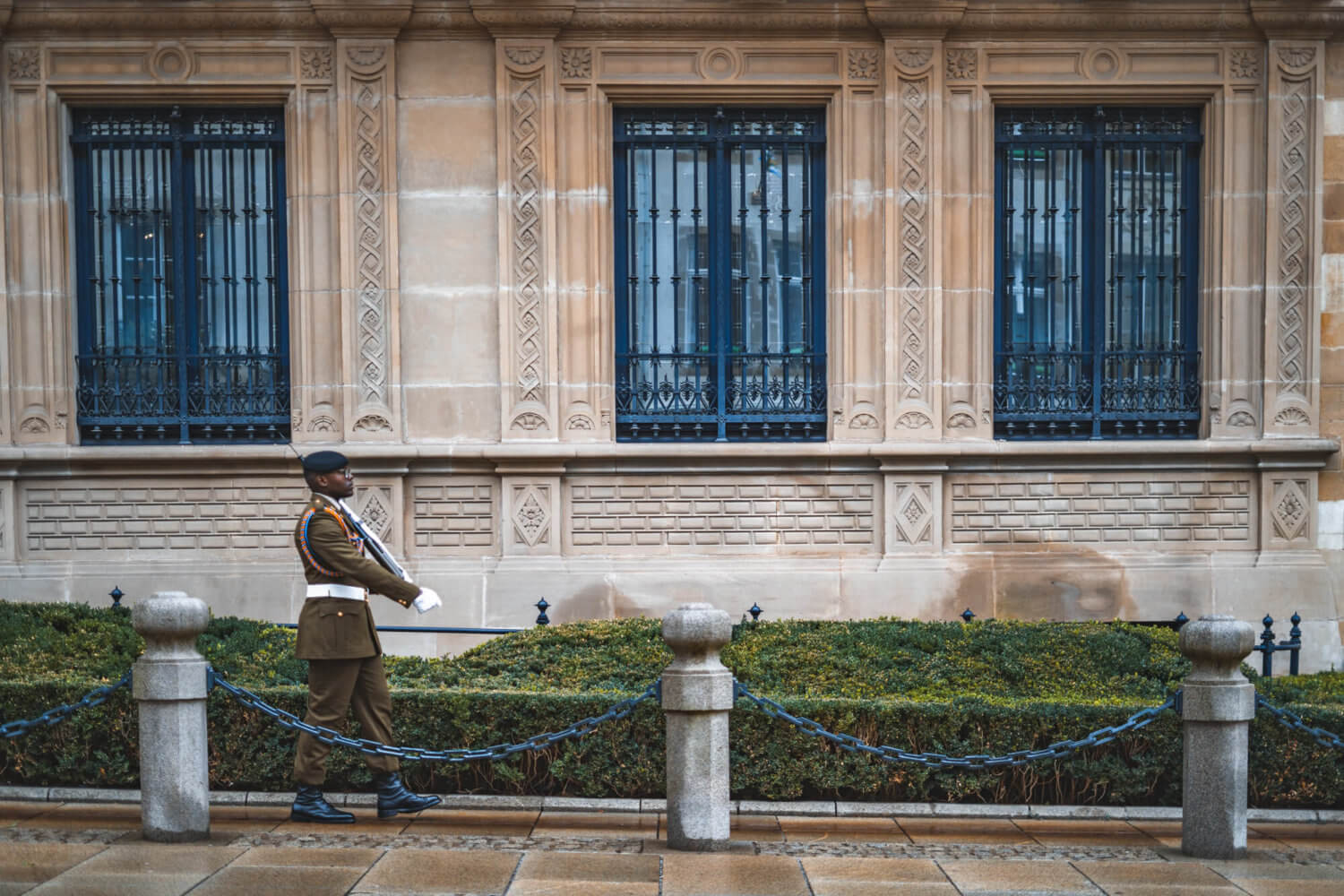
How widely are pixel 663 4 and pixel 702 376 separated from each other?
3.61 m

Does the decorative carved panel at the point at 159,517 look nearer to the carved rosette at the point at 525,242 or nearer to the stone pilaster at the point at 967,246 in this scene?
the carved rosette at the point at 525,242

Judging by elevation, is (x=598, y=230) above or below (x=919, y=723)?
above

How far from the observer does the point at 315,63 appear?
13070mm

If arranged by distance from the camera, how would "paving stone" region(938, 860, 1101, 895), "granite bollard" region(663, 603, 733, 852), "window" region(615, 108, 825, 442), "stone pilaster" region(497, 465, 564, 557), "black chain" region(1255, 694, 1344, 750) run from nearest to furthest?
"paving stone" region(938, 860, 1101, 895)
"granite bollard" region(663, 603, 733, 852)
"black chain" region(1255, 694, 1344, 750)
"stone pilaster" region(497, 465, 564, 557)
"window" region(615, 108, 825, 442)

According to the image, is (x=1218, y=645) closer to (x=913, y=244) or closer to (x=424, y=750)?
(x=424, y=750)

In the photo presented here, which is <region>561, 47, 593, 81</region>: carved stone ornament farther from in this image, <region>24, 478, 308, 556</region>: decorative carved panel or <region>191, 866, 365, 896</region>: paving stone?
<region>191, 866, 365, 896</region>: paving stone

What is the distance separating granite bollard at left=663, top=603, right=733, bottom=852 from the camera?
7281 mm

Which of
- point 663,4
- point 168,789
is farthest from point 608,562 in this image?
point 168,789

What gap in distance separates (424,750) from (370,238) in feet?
21.9

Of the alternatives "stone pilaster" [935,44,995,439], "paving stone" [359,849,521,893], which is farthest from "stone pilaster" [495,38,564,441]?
"paving stone" [359,849,521,893]

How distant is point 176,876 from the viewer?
260 inches

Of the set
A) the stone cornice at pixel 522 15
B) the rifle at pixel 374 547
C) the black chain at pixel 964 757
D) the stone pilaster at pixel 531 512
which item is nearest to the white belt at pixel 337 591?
the rifle at pixel 374 547

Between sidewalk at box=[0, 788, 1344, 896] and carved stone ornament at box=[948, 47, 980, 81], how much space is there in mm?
7724

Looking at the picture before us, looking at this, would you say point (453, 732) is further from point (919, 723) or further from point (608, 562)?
point (608, 562)
